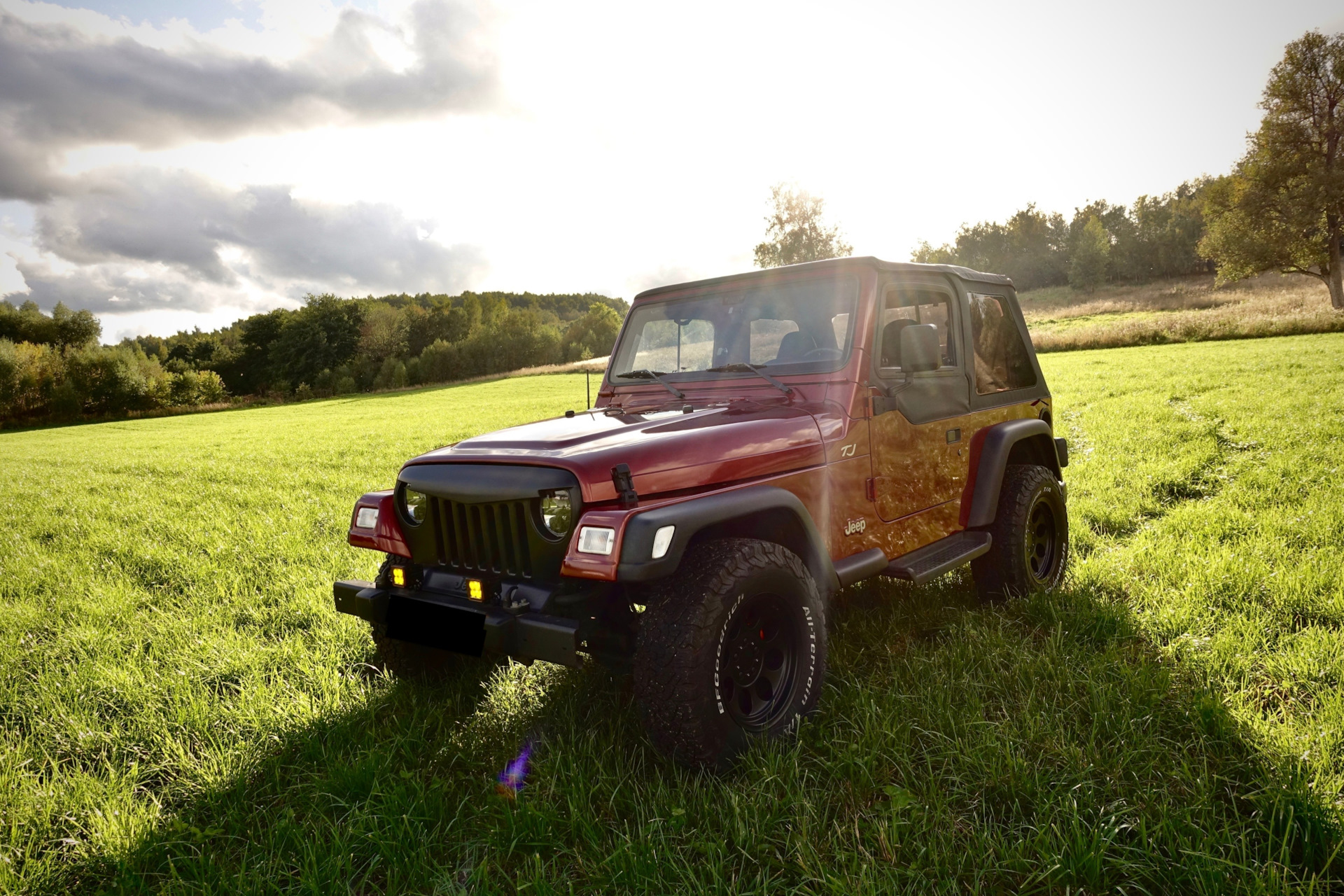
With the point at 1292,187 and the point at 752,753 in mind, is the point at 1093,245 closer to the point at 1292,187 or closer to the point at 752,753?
the point at 1292,187

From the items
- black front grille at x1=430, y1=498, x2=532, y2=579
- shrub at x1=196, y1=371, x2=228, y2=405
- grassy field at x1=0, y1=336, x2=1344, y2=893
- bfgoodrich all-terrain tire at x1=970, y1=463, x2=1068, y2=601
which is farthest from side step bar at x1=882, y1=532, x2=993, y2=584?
shrub at x1=196, y1=371, x2=228, y2=405

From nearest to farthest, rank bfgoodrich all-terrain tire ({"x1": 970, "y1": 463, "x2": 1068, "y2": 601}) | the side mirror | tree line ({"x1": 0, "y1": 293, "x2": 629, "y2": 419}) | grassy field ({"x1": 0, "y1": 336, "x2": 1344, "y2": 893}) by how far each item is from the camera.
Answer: grassy field ({"x1": 0, "y1": 336, "x2": 1344, "y2": 893}) < the side mirror < bfgoodrich all-terrain tire ({"x1": 970, "y1": 463, "x2": 1068, "y2": 601}) < tree line ({"x1": 0, "y1": 293, "x2": 629, "y2": 419})

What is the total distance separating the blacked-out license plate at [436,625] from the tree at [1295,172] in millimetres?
42384

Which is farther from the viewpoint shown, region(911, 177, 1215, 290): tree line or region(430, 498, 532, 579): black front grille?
region(911, 177, 1215, 290): tree line

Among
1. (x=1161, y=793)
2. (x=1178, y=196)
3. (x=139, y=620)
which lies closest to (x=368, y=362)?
(x=139, y=620)

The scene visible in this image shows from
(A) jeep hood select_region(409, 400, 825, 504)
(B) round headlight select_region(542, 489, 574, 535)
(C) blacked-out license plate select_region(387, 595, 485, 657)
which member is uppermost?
(A) jeep hood select_region(409, 400, 825, 504)

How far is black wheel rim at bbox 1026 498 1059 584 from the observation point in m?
4.38

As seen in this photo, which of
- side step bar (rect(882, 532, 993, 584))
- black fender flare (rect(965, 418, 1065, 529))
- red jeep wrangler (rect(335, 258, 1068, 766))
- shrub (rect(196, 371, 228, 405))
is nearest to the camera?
red jeep wrangler (rect(335, 258, 1068, 766))

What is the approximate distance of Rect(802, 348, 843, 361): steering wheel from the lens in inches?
131

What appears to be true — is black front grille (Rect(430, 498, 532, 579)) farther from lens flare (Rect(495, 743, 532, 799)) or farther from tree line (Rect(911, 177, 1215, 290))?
tree line (Rect(911, 177, 1215, 290))

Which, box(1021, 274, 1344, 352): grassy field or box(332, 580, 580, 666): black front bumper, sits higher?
box(1021, 274, 1344, 352): grassy field

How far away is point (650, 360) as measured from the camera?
404 cm

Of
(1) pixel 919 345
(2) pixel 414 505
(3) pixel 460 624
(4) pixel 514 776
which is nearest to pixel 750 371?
(1) pixel 919 345

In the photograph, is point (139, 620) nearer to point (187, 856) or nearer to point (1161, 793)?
point (187, 856)
